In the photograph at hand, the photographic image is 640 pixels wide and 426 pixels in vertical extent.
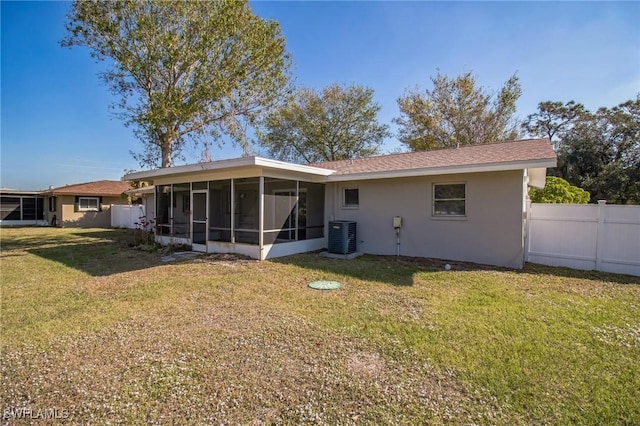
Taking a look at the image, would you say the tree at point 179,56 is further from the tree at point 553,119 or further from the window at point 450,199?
the tree at point 553,119

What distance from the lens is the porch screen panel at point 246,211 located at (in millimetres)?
9188

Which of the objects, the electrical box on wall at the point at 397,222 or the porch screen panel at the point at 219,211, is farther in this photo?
the porch screen panel at the point at 219,211

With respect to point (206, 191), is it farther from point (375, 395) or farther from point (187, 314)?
point (375, 395)

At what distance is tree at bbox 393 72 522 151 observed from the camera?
66.0ft

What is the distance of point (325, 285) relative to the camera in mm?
6238

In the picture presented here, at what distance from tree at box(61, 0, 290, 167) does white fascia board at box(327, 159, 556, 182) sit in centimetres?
602

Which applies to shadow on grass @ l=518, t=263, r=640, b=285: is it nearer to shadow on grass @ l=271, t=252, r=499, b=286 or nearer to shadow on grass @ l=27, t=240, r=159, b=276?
shadow on grass @ l=271, t=252, r=499, b=286

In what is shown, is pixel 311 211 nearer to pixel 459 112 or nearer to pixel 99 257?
pixel 99 257

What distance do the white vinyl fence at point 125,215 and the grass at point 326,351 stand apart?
49.7 feet

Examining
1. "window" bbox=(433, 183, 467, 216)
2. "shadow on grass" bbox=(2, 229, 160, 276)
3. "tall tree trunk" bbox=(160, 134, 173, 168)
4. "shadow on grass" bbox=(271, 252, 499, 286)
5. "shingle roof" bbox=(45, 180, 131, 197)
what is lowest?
"shadow on grass" bbox=(2, 229, 160, 276)

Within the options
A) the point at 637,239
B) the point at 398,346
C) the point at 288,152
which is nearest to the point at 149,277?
the point at 398,346

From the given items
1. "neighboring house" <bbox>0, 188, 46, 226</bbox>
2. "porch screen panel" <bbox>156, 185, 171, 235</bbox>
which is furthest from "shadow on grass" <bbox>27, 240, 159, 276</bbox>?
"neighboring house" <bbox>0, 188, 46, 226</bbox>

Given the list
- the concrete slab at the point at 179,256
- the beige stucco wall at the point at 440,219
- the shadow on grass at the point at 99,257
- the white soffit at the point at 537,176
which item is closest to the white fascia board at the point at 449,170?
the beige stucco wall at the point at 440,219

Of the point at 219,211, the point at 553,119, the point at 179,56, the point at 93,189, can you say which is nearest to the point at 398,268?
the point at 219,211
